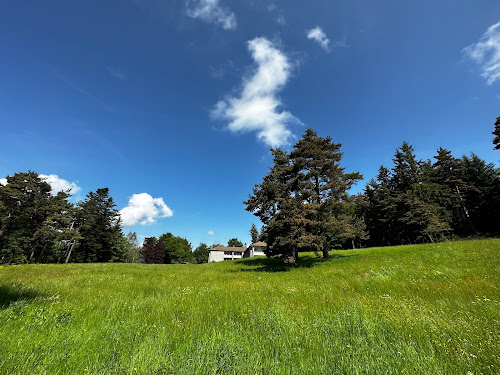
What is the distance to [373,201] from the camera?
6094cm

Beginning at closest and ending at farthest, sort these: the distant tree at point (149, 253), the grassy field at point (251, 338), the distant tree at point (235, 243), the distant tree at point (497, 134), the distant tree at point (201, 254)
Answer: the grassy field at point (251, 338) < the distant tree at point (497, 134) < the distant tree at point (149, 253) < the distant tree at point (201, 254) < the distant tree at point (235, 243)

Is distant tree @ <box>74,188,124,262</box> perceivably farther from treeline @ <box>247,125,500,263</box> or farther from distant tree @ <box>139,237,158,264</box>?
treeline @ <box>247,125,500,263</box>

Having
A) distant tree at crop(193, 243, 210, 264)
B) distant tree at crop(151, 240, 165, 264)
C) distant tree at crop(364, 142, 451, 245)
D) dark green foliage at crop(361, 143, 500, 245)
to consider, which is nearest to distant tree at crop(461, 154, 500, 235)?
dark green foliage at crop(361, 143, 500, 245)

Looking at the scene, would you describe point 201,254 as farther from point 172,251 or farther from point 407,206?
point 407,206

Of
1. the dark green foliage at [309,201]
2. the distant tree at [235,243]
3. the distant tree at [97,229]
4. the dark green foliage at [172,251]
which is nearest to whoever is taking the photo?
the dark green foliage at [309,201]

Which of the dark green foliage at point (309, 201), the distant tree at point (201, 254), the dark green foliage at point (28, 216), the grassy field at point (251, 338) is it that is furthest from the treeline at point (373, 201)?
the distant tree at point (201, 254)

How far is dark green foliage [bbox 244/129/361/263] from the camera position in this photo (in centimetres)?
1795

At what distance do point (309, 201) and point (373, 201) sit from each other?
49.5 meters

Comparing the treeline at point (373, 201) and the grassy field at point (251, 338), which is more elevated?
the treeline at point (373, 201)

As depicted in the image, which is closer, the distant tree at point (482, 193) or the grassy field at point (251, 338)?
the grassy field at point (251, 338)

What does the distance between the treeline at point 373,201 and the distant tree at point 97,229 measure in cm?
4767

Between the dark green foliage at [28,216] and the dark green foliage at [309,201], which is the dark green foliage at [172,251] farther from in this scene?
the dark green foliage at [309,201]

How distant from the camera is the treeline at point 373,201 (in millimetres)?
19094

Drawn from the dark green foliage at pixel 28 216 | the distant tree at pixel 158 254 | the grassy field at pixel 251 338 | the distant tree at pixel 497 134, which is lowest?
the grassy field at pixel 251 338
